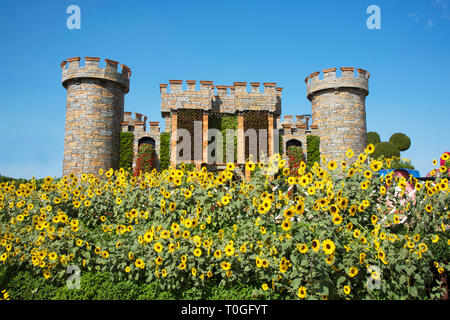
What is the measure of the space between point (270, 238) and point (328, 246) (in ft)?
2.80

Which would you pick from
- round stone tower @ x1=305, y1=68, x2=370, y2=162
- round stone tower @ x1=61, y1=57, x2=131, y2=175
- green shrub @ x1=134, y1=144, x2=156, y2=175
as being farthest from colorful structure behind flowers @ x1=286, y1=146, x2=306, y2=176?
round stone tower @ x1=61, y1=57, x2=131, y2=175

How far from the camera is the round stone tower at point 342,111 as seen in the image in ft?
62.5

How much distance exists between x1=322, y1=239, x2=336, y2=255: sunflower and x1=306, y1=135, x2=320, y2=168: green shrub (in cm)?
1673

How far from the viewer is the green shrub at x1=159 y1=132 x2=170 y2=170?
18719 mm

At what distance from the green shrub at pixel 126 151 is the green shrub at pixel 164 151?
179 centimetres

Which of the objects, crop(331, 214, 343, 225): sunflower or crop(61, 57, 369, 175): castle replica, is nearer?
crop(331, 214, 343, 225): sunflower

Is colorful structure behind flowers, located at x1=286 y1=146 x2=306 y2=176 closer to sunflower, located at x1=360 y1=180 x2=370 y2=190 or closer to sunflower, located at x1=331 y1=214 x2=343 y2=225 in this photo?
sunflower, located at x1=360 y1=180 x2=370 y2=190

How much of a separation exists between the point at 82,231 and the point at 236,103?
15.0m

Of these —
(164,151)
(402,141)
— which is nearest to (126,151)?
(164,151)

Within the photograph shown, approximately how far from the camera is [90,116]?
1780cm

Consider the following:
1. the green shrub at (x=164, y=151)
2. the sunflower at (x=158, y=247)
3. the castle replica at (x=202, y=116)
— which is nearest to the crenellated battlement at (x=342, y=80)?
the castle replica at (x=202, y=116)

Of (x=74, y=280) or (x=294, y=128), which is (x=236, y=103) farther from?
(x=74, y=280)

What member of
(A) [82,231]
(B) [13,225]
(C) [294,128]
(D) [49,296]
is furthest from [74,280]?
(C) [294,128]

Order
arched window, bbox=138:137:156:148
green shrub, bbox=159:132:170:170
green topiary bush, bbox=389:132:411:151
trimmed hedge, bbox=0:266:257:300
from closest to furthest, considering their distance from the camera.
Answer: trimmed hedge, bbox=0:266:257:300, green shrub, bbox=159:132:170:170, arched window, bbox=138:137:156:148, green topiary bush, bbox=389:132:411:151
